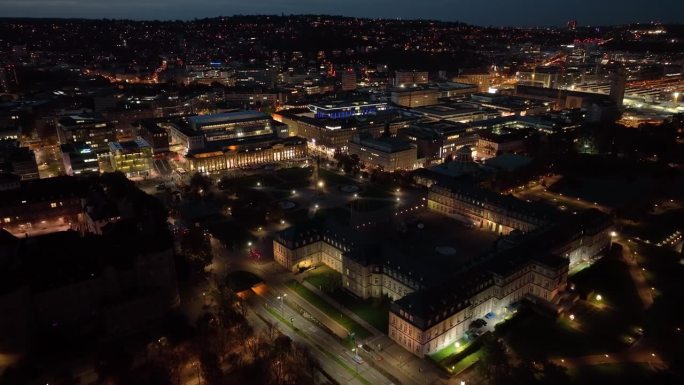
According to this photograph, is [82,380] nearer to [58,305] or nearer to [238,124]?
[58,305]

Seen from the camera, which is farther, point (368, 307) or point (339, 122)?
point (339, 122)

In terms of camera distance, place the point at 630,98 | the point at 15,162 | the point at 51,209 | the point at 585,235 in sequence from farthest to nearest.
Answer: the point at 630,98
the point at 15,162
the point at 51,209
the point at 585,235

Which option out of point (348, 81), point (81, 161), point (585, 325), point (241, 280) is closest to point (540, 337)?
point (585, 325)

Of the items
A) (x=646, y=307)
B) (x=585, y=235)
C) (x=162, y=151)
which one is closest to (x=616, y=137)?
(x=585, y=235)

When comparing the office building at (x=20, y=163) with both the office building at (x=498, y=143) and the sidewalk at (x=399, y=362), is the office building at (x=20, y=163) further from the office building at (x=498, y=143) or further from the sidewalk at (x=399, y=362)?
the office building at (x=498, y=143)

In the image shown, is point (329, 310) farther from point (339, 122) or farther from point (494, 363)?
point (339, 122)

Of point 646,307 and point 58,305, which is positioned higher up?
point 58,305

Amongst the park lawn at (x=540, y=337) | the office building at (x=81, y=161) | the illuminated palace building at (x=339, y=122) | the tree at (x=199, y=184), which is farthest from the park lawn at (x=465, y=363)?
the office building at (x=81, y=161)

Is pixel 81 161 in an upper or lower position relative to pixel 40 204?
lower
